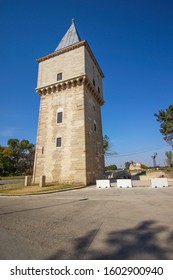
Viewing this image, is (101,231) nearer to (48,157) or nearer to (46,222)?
(46,222)

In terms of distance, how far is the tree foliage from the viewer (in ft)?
120

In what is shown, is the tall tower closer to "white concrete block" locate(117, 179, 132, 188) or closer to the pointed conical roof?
the pointed conical roof

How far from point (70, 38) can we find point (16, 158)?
1277 inches

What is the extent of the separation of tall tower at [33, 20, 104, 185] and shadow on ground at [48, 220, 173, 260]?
1221 cm

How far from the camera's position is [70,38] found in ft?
77.7

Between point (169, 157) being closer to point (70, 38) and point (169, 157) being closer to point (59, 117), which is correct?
point (59, 117)

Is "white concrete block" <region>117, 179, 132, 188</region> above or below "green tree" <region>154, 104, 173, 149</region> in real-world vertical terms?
below

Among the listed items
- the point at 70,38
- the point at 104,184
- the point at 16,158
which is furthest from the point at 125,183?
the point at 16,158

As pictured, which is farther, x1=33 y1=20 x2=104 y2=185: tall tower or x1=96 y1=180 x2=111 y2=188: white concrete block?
x1=33 y1=20 x2=104 y2=185: tall tower

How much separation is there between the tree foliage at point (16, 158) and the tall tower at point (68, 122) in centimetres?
2282

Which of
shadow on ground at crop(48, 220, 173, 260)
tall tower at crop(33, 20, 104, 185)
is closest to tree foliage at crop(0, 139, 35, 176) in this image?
tall tower at crop(33, 20, 104, 185)

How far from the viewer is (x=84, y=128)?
17.0 meters

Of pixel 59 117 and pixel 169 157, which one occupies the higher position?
pixel 59 117
